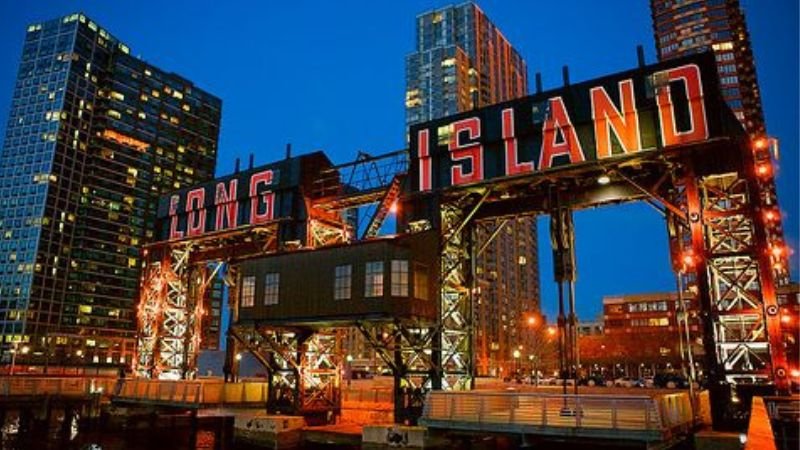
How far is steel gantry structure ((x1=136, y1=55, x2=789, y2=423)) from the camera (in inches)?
1070

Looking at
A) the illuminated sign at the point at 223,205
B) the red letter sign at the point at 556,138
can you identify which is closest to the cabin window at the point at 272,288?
the illuminated sign at the point at 223,205

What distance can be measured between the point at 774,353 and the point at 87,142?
603 feet

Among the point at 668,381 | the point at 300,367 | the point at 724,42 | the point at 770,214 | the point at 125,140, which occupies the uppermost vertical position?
the point at 724,42

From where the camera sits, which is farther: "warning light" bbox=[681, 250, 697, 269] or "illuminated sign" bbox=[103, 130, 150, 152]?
"illuminated sign" bbox=[103, 130, 150, 152]

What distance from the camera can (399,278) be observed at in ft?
101

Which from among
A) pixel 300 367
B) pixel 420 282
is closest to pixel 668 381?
pixel 420 282

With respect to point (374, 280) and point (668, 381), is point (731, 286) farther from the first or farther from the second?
point (668, 381)

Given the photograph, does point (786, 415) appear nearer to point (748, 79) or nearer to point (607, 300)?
point (607, 300)

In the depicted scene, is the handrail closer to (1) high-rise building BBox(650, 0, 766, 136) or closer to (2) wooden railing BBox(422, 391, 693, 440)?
(2) wooden railing BBox(422, 391, 693, 440)

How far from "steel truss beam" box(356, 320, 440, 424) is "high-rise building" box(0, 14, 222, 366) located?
137 m

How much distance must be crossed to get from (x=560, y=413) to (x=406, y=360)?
37.8 ft

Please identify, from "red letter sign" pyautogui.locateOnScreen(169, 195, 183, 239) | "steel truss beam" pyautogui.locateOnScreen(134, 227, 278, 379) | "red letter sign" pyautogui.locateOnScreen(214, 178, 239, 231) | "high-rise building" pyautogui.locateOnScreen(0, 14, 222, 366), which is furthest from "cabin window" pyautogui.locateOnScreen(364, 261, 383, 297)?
"high-rise building" pyautogui.locateOnScreen(0, 14, 222, 366)

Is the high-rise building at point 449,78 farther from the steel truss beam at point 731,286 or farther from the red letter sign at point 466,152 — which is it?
the steel truss beam at point 731,286

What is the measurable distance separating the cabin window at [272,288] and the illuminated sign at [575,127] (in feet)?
30.7
